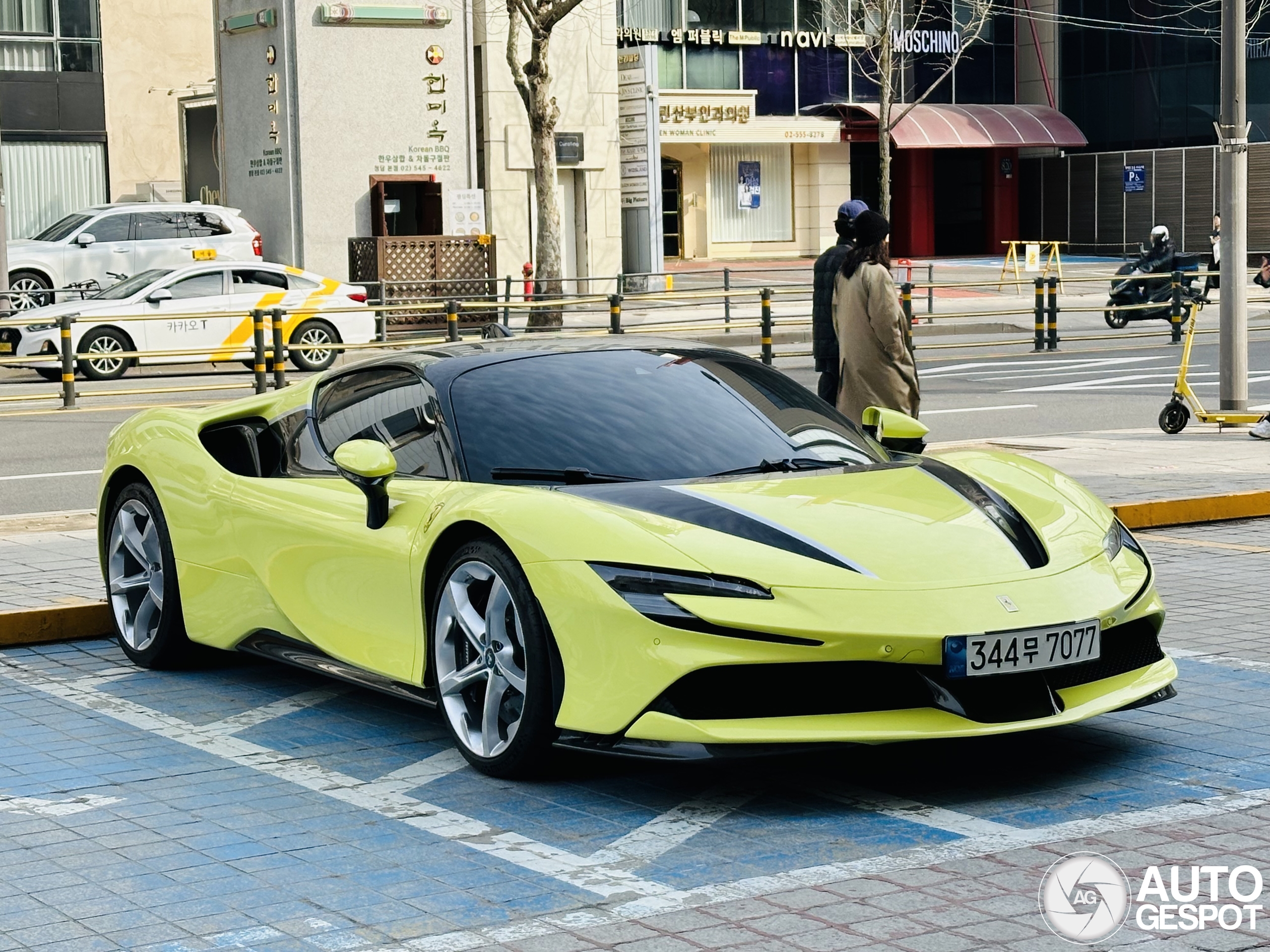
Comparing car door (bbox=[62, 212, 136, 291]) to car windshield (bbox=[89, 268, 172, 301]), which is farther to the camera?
car door (bbox=[62, 212, 136, 291])

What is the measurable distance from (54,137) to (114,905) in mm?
40129

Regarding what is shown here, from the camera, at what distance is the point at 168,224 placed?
29.8m

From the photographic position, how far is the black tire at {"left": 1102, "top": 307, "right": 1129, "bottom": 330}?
28641 millimetres

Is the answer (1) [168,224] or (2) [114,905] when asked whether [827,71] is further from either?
(2) [114,905]

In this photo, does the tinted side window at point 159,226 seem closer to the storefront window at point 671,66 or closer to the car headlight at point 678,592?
the storefront window at point 671,66

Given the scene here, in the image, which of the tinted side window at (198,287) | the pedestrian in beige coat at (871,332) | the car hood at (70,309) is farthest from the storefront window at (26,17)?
the pedestrian in beige coat at (871,332)

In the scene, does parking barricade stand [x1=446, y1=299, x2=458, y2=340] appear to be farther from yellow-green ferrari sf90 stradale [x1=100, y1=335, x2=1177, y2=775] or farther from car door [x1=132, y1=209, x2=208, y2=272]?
yellow-green ferrari sf90 stradale [x1=100, y1=335, x2=1177, y2=775]

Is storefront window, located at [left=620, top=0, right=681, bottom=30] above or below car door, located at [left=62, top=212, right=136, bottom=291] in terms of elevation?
above

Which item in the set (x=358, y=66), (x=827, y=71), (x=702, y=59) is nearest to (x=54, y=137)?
(x=358, y=66)

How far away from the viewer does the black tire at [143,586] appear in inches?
283

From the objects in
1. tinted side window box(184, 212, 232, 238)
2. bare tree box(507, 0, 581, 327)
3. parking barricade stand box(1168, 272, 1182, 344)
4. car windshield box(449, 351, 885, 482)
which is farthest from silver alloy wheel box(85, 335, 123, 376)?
car windshield box(449, 351, 885, 482)

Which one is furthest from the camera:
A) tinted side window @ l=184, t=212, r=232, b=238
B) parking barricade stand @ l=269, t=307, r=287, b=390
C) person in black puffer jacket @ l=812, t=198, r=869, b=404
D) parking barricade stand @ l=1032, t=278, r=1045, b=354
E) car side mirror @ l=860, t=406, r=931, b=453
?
tinted side window @ l=184, t=212, r=232, b=238

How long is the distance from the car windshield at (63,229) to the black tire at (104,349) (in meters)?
7.12

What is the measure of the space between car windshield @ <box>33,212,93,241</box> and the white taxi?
5.20 m
